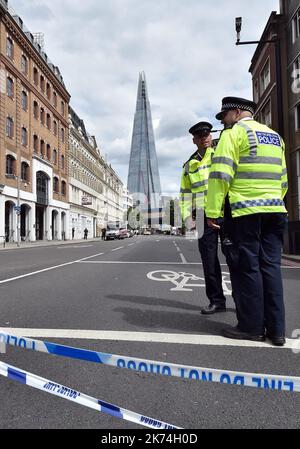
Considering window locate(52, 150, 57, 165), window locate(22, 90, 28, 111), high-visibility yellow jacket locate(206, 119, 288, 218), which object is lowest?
high-visibility yellow jacket locate(206, 119, 288, 218)

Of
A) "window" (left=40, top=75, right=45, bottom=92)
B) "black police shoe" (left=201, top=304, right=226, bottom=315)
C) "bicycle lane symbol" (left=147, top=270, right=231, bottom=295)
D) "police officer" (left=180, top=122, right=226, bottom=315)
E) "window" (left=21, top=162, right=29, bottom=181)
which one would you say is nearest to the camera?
"black police shoe" (left=201, top=304, right=226, bottom=315)

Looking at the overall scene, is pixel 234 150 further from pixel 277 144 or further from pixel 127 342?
Answer: pixel 127 342

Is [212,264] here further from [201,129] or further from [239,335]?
[201,129]

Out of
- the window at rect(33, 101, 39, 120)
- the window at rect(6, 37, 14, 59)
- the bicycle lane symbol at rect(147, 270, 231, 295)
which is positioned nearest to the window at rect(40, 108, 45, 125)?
the window at rect(33, 101, 39, 120)

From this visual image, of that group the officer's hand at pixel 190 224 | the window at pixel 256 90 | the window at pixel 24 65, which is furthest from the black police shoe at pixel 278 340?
the window at pixel 24 65

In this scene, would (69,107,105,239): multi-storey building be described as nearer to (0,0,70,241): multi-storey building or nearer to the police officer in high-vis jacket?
(0,0,70,241): multi-storey building

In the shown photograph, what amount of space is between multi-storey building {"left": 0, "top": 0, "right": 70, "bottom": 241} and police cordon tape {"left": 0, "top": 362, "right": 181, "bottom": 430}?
2647 centimetres

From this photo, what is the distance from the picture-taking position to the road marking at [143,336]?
10.6 ft

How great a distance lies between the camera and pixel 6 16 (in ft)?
98.8

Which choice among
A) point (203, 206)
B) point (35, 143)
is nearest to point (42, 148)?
point (35, 143)

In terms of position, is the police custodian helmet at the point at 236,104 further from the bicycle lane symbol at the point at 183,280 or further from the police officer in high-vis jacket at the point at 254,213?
the bicycle lane symbol at the point at 183,280

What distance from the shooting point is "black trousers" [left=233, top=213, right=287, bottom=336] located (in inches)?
126

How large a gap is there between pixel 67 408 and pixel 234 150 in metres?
2.44

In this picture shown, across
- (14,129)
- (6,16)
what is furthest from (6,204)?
(6,16)
